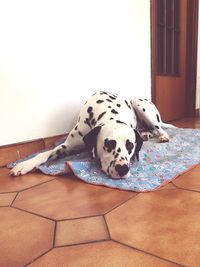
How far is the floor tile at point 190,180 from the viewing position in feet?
3.95

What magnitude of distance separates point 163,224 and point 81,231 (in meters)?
0.24

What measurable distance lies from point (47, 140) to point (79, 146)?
263 millimetres

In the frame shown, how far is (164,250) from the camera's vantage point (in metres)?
0.73

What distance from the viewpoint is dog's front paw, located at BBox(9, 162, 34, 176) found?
57.8 inches

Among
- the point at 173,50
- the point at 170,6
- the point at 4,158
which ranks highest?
the point at 170,6

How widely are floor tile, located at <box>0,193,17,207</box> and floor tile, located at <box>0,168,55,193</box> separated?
0.05 metres

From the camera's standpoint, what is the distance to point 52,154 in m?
1.64

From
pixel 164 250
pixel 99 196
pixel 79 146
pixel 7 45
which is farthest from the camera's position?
pixel 79 146

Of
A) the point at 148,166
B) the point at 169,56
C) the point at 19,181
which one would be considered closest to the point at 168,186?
the point at 148,166

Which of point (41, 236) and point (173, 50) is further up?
point (173, 50)

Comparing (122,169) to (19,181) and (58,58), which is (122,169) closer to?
(19,181)

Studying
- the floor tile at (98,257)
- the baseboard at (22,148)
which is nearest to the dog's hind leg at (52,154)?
the baseboard at (22,148)

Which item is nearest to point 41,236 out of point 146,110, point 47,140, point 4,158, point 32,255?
point 32,255

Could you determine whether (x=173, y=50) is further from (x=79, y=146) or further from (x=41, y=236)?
(x=41, y=236)
